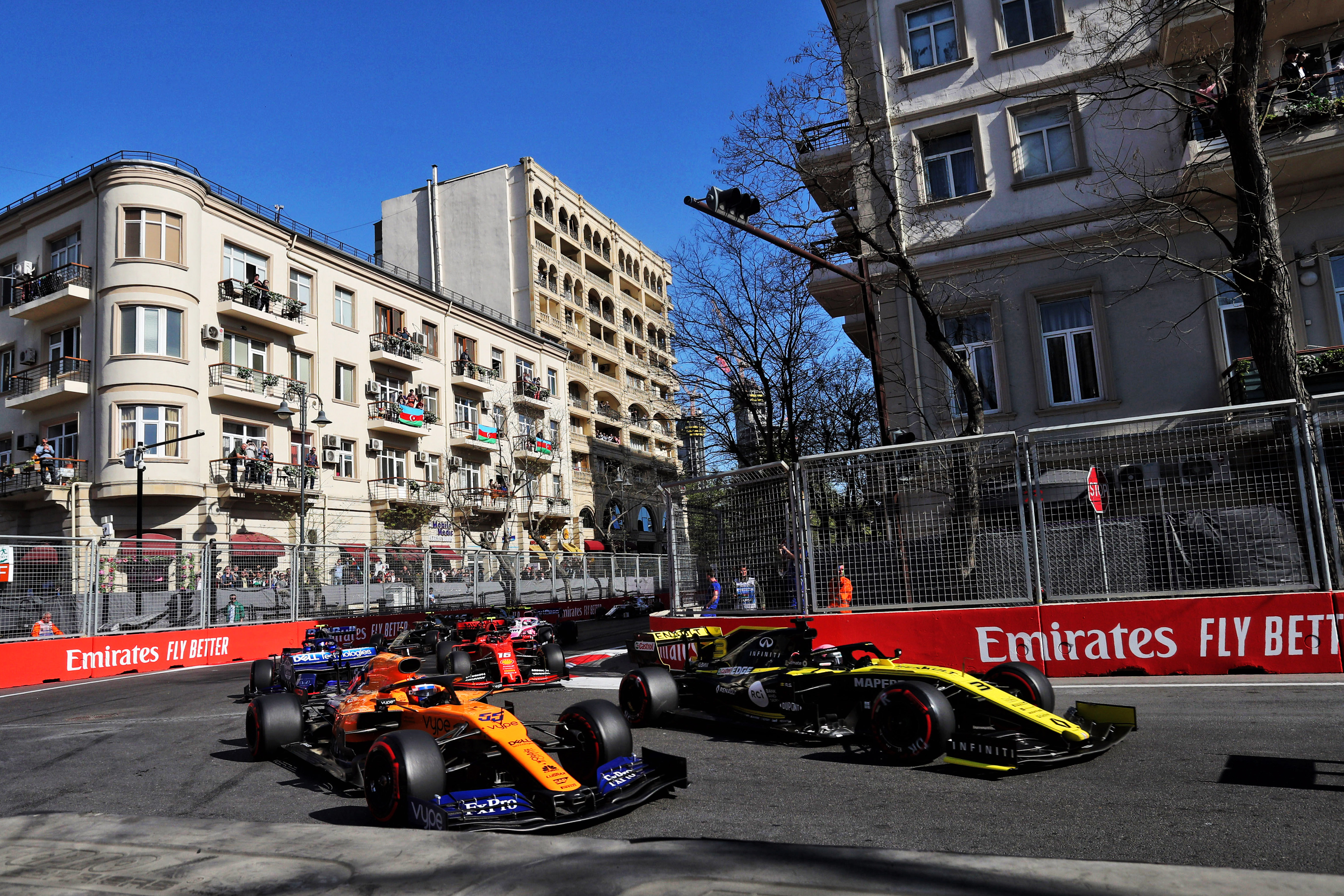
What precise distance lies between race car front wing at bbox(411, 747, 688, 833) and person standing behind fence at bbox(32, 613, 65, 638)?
13881 mm

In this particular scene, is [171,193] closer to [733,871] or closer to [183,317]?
[183,317]

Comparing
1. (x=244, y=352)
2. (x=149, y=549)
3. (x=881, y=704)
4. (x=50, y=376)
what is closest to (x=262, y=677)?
(x=881, y=704)

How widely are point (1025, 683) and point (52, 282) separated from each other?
3449 centimetres

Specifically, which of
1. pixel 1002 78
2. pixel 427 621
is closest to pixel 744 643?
pixel 427 621

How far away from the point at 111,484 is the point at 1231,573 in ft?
98.6

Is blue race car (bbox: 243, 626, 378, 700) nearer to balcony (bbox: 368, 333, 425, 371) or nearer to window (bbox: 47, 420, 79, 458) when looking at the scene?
window (bbox: 47, 420, 79, 458)

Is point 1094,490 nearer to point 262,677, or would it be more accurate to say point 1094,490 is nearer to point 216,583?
point 262,677

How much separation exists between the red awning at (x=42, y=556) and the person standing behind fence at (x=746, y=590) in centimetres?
1187

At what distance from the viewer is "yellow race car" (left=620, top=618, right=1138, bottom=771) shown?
6.00 metres

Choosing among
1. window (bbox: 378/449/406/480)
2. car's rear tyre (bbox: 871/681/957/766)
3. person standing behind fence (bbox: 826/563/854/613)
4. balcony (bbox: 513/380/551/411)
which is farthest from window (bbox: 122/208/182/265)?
car's rear tyre (bbox: 871/681/957/766)

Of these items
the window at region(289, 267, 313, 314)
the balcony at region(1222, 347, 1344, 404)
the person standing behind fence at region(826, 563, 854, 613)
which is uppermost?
the window at region(289, 267, 313, 314)

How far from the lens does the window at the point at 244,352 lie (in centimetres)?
3138

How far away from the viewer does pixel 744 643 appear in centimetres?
886

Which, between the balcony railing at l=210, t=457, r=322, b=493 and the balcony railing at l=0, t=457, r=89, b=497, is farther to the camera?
the balcony railing at l=210, t=457, r=322, b=493
